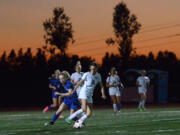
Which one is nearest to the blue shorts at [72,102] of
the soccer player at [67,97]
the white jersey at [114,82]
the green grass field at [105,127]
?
the soccer player at [67,97]

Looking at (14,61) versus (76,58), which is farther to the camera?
(14,61)

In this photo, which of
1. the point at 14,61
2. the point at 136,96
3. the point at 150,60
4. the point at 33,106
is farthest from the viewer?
the point at 150,60

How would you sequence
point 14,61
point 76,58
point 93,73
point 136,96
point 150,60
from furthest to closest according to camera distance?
point 150,60 → point 14,61 → point 76,58 → point 136,96 → point 93,73

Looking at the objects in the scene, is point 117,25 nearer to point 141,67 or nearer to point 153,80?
point 141,67

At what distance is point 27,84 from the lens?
4131 centimetres

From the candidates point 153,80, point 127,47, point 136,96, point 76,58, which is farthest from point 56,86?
point 127,47

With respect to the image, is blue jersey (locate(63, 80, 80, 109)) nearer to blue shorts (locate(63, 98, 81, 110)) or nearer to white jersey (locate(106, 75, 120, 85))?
blue shorts (locate(63, 98, 81, 110))

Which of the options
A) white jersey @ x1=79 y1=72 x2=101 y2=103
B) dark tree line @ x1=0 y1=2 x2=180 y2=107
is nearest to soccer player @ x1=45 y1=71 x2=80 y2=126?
white jersey @ x1=79 y1=72 x2=101 y2=103

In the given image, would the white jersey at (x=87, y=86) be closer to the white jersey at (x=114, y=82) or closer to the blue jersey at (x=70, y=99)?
the blue jersey at (x=70, y=99)

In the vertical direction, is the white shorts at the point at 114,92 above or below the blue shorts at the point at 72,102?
above

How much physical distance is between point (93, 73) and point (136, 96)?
32.3 metres

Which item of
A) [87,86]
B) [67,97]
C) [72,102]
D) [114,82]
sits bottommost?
[72,102]

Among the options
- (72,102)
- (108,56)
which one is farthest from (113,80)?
(108,56)

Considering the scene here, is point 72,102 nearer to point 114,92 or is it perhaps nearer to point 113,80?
point 113,80
